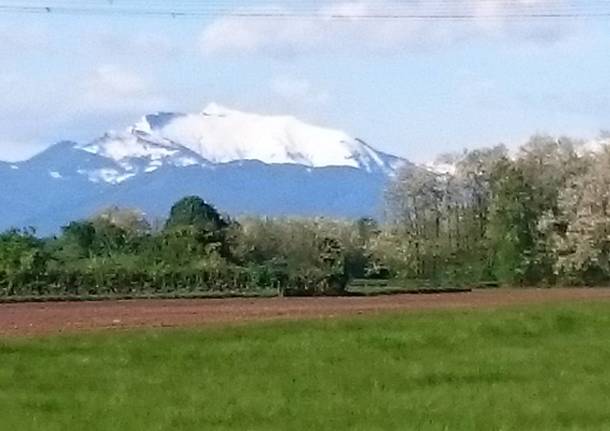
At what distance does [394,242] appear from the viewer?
93.1 metres

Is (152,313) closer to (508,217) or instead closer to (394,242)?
(508,217)

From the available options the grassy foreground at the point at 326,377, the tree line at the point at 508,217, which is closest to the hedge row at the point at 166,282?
the tree line at the point at 508,217

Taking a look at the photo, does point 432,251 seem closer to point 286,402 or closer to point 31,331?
point 31,331

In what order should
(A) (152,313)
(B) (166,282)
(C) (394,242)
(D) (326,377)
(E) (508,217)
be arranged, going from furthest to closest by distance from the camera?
(C) (394,242) → (E) (508,217) → (B) (166,282) → (A) (152,313) → (D) (326,377)

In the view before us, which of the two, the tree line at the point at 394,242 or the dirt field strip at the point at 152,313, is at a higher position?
the tree line at the point at 394,242

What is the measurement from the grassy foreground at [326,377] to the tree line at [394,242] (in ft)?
145

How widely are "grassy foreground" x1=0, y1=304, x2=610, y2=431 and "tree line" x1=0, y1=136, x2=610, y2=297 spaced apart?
44.2 metres

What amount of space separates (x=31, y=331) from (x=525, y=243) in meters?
50.1

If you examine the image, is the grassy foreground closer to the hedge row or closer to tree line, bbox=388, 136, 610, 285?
the hedge row

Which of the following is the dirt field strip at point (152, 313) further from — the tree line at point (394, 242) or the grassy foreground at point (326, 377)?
the tree line at point (394, 242)

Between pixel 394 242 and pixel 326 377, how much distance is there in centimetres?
7442

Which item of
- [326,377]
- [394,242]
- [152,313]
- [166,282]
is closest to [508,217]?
[394,242]

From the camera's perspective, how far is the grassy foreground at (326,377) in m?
15.2

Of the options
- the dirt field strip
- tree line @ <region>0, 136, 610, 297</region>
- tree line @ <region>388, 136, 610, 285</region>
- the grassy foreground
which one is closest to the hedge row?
tree line @ <region>0, 136, 610, 297</region>
